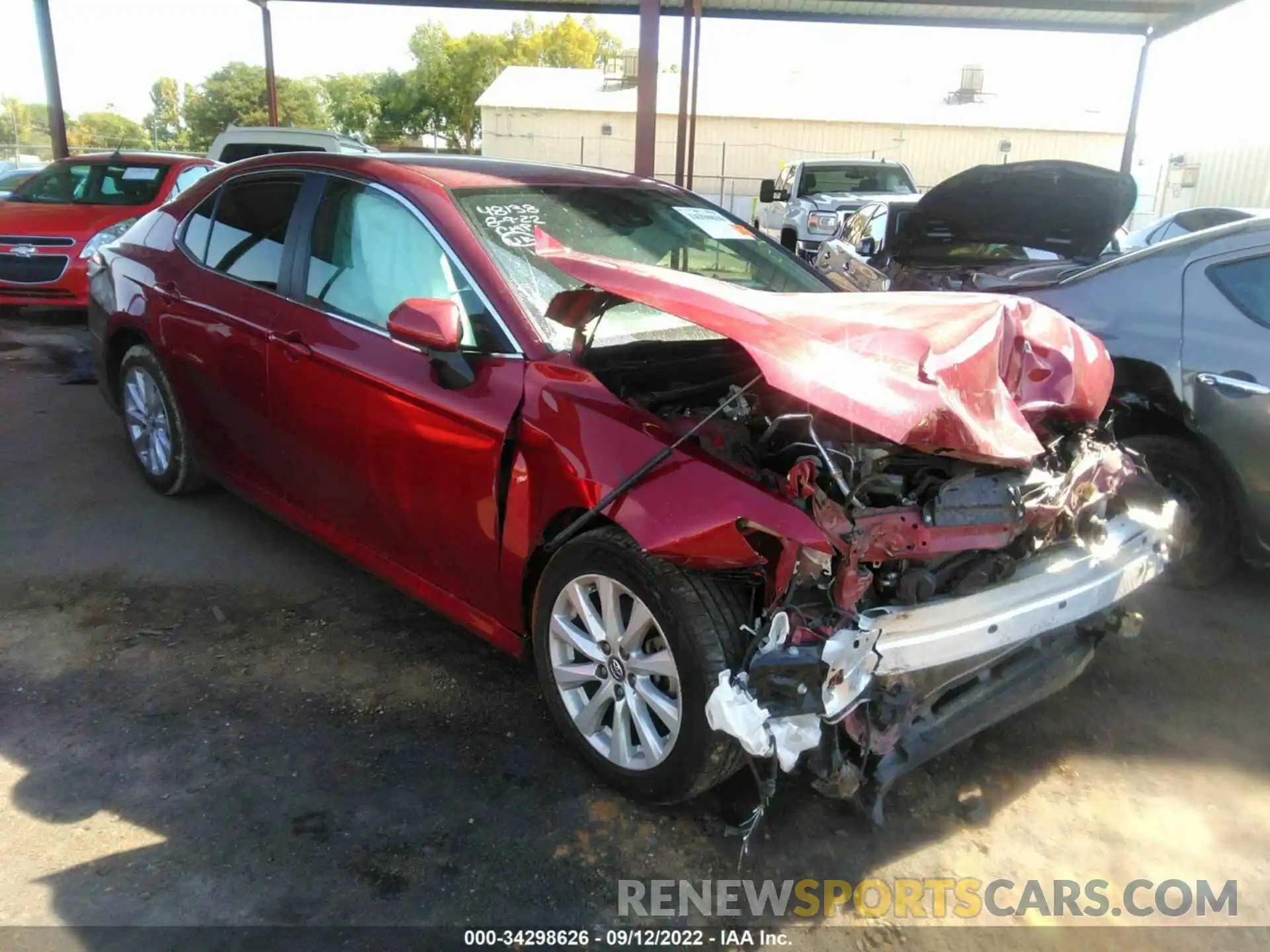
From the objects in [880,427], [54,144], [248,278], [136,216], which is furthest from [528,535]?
[54,144]

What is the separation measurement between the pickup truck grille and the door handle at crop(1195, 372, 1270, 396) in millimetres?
9461

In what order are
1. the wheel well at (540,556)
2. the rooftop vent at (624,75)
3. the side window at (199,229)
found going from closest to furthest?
the wheel well at (540,556) → the side window at (199,229) → the rooftop vent at (624,75)

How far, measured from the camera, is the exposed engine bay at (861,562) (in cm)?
229

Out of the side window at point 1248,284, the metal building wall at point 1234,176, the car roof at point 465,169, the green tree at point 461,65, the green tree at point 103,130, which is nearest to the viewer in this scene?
the car roof at point 465,169

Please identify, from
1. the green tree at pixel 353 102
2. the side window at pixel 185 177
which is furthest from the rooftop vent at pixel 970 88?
the green tree at pixel 353 102

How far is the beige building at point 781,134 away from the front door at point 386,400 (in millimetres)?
30683

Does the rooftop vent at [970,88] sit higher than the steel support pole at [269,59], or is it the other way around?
the rooftop vent at [970,88]

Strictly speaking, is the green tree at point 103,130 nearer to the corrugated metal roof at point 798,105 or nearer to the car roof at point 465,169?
the corrugated metal roof at point 798,105

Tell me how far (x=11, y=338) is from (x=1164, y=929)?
10462mm

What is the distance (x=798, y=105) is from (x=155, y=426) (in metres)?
33.0

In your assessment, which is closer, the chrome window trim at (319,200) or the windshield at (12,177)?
the chrome window trim at (319,200)

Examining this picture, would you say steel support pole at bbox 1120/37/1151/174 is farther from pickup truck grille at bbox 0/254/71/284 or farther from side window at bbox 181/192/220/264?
pickup truck grille at bbox 0/254/71/284

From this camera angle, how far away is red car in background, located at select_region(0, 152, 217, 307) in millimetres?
8992

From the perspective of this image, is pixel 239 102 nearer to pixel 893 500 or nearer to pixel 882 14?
pixel 882 14
